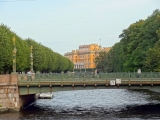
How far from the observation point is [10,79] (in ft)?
194

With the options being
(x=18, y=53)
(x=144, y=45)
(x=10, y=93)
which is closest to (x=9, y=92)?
(x=10, y=93)

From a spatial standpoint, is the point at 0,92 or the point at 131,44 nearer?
the point at 0,92

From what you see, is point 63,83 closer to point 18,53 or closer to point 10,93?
point 10,93

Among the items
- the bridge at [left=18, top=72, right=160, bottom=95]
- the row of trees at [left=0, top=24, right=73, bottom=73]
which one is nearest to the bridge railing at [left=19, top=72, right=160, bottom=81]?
the bridge at [left=18, top=72, right=160, bottom=95]

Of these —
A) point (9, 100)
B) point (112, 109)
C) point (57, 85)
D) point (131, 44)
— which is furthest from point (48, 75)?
point (131, 44)

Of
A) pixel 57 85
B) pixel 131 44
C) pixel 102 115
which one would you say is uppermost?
pixel 131 44

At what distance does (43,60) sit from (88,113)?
67.0 m

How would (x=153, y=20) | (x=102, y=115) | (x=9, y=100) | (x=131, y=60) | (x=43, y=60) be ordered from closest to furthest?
1. (x=102, y=115)
2. (x=9, y=100)
3. (x=153, y=20)
4. (x=131, y=60)
5. (x=43, y=60)

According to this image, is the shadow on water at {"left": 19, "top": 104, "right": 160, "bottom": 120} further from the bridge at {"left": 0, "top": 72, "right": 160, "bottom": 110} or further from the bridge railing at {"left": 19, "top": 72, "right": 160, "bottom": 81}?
the bridge railing at {"left": 19, "top": 72, "right": 160, "bottom": 81}

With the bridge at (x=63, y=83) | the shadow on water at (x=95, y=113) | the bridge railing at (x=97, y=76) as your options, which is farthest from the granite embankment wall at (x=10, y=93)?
the shadow on water at (x=95, y=113)

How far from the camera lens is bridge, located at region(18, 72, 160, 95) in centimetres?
5868

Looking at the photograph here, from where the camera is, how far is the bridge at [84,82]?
193ft

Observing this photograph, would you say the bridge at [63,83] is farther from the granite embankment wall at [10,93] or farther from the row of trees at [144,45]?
the row of trees at [144,45]

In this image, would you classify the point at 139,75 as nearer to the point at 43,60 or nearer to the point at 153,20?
the point at 153,20
